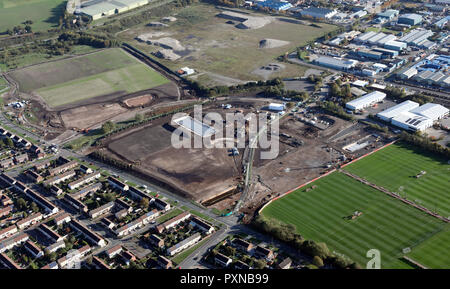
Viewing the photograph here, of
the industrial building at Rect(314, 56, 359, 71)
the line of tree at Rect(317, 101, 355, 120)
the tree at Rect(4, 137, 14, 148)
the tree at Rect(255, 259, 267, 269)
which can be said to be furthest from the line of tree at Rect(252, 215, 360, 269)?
the industrial building at Rect(314, 56, 359, 71)

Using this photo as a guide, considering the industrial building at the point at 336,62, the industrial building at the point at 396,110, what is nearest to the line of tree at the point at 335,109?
the industrial building at the point at 396,110

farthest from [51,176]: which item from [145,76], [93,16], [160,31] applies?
[93,16]

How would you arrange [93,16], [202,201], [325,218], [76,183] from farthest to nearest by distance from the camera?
[93,16] → [76,183] → [202,201] → [325,218]

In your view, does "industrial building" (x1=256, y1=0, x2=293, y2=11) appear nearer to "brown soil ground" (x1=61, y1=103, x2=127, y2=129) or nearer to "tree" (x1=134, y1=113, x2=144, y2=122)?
"brown soil ground" (x1=61, y1=103, x2=127, y2=129)

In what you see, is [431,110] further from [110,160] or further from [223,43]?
[223,43]

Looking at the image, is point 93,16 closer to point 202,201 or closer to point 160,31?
point 160,31

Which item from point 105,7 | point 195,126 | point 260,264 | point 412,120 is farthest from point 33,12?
point 260,264
